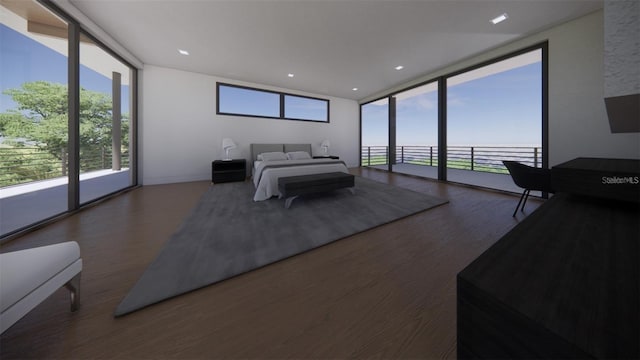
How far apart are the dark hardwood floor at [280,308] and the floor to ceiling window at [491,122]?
4.02 metres

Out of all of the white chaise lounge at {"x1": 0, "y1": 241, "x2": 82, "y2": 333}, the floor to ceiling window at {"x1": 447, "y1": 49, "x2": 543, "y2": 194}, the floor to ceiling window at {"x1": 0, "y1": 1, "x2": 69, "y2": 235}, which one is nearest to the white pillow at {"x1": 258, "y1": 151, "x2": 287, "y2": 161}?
the floor to ceiling window at {"x1": 0, "y1": 1, "x2": 69, "y2": 235}

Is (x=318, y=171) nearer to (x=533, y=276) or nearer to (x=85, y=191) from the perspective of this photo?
(x=533, y=276)

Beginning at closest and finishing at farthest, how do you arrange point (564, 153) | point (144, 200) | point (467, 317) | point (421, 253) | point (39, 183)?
point (467, 317) → point (421, 253) → point (564, 153) → point (144, 200) → point (39, 183)

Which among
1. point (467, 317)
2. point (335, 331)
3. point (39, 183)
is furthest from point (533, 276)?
point (39, 183)

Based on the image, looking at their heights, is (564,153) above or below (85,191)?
above

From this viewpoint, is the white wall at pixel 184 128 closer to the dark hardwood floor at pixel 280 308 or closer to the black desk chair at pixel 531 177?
the dark hardwood floor at pixel 280 308

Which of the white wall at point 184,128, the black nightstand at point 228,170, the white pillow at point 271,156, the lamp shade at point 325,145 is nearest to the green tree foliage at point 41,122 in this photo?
the white wall at point 184,128

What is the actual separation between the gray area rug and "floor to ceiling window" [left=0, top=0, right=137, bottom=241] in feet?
5.83

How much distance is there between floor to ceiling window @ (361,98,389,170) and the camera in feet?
24.2

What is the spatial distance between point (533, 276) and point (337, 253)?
1398 millimetres

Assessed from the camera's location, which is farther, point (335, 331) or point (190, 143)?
point (190, 143)

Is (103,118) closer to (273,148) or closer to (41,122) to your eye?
(41,122)

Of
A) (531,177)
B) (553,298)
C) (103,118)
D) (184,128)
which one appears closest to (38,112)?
(103,118)

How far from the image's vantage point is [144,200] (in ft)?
11.8
